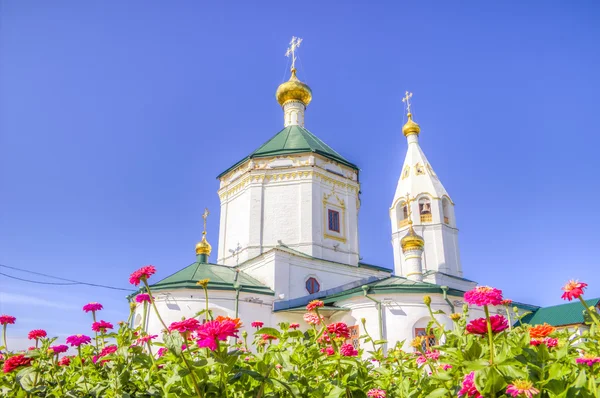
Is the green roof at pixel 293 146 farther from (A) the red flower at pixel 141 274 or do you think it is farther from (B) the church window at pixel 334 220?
(A) the red flower at pixel 141 274

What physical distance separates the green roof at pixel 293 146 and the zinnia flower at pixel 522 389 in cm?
1785

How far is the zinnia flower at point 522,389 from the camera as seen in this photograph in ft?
5.21

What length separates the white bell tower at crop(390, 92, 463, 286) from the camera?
77.7 ft

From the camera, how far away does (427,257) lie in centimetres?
2406

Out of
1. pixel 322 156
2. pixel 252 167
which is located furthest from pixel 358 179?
pixel 252 167

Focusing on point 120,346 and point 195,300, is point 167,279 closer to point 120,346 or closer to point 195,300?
point 195,300

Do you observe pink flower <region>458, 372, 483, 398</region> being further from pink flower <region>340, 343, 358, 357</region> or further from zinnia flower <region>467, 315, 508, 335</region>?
pink flower <region>340, 343, 358, 357</region>

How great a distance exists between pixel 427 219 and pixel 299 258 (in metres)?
10.3

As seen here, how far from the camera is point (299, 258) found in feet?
56.5

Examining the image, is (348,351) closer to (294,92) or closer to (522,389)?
(522,389)

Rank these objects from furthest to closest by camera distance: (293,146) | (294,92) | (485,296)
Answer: (294,92) → (293,146) → (485,296)

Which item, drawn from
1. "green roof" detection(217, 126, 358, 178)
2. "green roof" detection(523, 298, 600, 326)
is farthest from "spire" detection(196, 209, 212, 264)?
"green roof" detection(523, 298, 600, 326)

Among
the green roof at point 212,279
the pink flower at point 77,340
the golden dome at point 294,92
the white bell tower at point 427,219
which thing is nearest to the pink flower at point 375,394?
the pink flower at point 77,340

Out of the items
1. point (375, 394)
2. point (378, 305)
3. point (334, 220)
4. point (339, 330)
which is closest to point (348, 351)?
point (339, 330)
